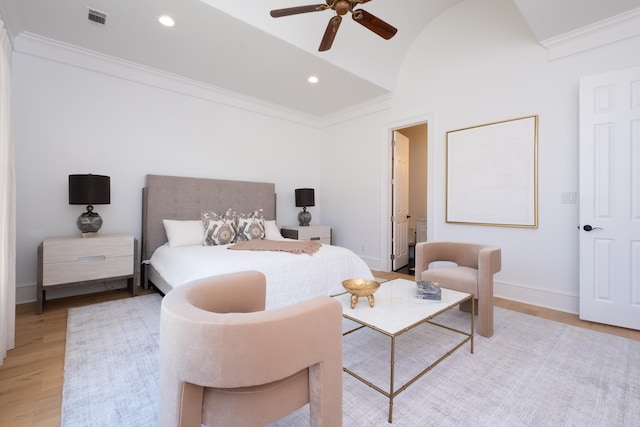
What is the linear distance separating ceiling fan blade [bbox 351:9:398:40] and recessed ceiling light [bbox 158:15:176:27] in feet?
5.87

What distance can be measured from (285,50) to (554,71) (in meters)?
2.87

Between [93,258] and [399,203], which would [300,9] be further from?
[399,203]

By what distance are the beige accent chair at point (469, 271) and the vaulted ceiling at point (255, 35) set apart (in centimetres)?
233

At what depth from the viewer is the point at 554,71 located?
2.94 m

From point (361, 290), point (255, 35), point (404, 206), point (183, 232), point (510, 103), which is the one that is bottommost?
point (361, 290)

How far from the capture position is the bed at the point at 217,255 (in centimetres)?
242

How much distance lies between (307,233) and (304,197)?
66 cm

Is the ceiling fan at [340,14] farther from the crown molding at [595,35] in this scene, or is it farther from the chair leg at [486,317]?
the chair leg at [486,317]

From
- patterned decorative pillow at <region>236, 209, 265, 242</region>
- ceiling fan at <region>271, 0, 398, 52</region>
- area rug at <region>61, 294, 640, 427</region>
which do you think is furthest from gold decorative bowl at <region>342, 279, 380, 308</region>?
patterned decorative pillow at <region>236, 209, 265, 242</region>

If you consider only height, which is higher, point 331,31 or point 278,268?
point 331,31

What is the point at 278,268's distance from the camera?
2.45 m

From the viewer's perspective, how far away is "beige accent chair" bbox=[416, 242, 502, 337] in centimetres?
231

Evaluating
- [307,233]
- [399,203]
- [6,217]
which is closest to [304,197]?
[307,233]

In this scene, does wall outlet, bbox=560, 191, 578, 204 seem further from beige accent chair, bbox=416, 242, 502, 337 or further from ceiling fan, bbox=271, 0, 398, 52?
ceiling fan, bbox=271, 0, 398, 52
